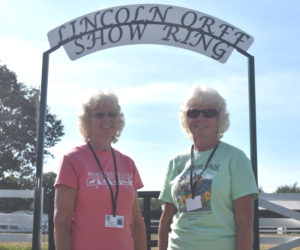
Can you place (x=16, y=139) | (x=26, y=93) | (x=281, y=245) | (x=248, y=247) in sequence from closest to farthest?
(x=248, y=247) → (x=281, y=245) → (x=16, y=139) → (x=26, y=93)

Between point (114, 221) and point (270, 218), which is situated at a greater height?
point (114, 221)

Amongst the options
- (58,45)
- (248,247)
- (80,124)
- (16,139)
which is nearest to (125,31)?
(58,45)

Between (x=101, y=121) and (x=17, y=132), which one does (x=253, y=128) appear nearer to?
(x=101, y=121)

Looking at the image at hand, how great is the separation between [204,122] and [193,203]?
53 cm

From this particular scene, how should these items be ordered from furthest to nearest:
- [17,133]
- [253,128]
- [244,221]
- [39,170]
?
[17,133] → [39,170] → [253,128] → [244,221]

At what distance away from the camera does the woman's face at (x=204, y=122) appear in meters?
2.73

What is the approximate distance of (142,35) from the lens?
19.4 feet

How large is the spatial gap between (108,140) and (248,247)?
3.65 feet

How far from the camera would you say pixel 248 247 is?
7.99ft

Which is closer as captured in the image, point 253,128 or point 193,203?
point 193,203

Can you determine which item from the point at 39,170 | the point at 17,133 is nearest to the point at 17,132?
the point at 17,133

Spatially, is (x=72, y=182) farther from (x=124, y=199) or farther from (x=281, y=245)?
(x=281, y=245)

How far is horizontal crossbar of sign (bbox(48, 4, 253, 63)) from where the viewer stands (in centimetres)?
575

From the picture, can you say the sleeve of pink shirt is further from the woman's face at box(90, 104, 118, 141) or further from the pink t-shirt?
the woman's face at box(90, 104, 118, 141)
